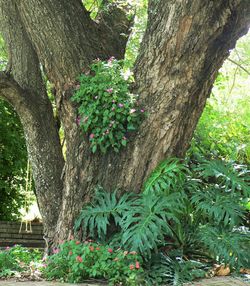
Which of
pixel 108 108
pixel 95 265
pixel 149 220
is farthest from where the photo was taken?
pixel 108 108

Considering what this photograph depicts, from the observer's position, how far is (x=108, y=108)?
5715mm

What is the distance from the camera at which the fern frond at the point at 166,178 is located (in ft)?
18.0

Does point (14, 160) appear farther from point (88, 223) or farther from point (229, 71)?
point (88, 223)

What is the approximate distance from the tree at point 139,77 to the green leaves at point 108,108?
0.54ft

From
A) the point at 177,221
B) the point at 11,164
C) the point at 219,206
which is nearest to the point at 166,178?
the point at 177,221

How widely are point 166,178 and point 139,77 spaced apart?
4.23 feet

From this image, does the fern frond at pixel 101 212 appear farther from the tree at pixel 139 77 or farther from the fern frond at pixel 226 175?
the fern frond at pixel 226 175

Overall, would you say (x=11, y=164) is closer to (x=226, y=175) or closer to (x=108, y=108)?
(x=108, y=108)

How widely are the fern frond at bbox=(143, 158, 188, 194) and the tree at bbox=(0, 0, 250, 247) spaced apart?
0.16m

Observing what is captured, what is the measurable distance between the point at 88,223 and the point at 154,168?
1.01 m

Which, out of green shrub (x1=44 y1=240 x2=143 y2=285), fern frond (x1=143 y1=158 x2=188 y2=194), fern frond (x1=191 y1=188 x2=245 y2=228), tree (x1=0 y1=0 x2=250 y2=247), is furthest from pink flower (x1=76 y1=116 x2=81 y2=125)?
fern frond (x1=191 y1=188 x2=245 y2=228)

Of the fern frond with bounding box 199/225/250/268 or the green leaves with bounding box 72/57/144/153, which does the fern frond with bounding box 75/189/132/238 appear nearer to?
the green leaves with bounding box 72/57/144/153

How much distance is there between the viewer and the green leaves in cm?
566

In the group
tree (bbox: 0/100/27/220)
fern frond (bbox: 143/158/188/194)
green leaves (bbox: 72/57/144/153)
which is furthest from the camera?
tree (bbox: 0/100/27/220)
